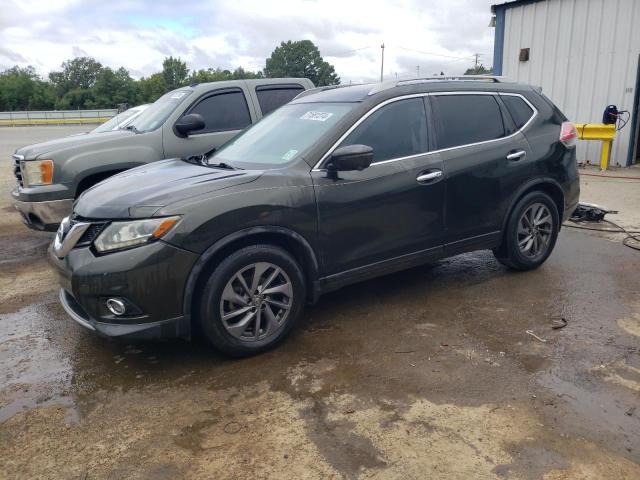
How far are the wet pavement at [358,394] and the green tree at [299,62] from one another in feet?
340

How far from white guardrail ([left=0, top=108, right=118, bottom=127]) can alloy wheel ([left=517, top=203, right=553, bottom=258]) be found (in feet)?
152

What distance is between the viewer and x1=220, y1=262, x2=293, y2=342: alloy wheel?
Answer: 357 cm

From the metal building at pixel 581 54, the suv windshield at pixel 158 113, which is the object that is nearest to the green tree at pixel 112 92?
the metal building at pixel 581 54

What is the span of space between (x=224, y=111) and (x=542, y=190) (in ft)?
12.7

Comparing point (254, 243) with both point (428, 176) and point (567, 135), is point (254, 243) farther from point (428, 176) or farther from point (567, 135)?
point (567, 135)

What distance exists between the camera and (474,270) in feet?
18.0

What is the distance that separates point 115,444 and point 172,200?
143cm

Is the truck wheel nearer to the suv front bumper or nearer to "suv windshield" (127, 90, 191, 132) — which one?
the suv front bumper

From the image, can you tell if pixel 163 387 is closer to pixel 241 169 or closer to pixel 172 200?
pixel 172 200

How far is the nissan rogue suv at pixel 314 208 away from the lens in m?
3.38

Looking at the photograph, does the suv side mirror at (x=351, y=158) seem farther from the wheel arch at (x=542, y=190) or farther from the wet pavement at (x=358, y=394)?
the wheel arch at (x=542, y=190)

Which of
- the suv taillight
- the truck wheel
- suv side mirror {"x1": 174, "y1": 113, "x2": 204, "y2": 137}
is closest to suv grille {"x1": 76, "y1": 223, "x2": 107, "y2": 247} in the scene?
the truck wheel

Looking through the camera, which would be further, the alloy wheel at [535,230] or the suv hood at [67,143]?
the suv hood at [67,143]

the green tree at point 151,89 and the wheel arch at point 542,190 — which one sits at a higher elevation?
the green tree at point 151,89
